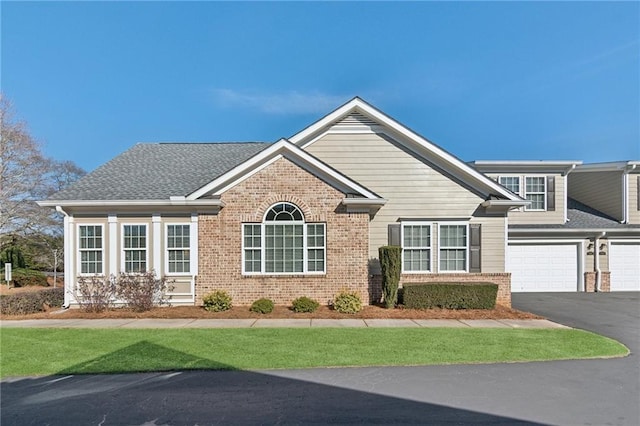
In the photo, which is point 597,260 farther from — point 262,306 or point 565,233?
point 262,306

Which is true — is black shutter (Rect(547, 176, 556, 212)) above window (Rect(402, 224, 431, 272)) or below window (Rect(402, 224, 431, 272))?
above

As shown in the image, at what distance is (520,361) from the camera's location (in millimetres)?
7094

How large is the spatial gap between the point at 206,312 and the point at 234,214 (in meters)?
3.35

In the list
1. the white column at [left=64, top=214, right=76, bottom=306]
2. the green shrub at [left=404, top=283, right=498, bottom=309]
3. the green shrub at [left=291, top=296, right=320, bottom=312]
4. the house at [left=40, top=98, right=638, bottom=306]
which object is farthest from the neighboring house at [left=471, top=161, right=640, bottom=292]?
the white column at [left=64, top=214, right=76, bottom=306]

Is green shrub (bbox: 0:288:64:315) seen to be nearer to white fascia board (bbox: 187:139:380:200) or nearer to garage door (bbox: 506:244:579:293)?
white fascia board (bbox: 187:139:380:200)

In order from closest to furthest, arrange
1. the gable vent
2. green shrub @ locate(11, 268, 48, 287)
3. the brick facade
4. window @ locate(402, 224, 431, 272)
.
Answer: window @ locate(402, 224, 431, 272) < the gable vent < the brick facade < green shrub @ locate(11, 268, 48, 287)

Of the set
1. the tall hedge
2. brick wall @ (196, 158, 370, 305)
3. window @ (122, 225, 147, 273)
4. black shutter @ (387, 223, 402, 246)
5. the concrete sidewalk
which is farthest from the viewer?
black shutter @ (387, 223, 402, 246)

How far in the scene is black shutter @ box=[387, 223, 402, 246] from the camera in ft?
45.3

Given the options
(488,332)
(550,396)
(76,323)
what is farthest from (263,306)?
(550,396)

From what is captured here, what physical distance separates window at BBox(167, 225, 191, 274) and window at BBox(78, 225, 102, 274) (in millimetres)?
2470

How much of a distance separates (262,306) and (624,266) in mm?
18037

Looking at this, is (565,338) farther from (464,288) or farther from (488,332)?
(464,288)

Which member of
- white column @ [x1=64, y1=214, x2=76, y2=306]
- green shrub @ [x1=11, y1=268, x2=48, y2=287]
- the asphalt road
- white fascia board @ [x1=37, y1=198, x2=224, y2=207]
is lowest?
green shrub @ [x1=11, y1=268, x2=48, y2=287]

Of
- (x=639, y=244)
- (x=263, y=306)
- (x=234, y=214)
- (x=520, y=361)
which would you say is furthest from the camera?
(x=639, y=244)
